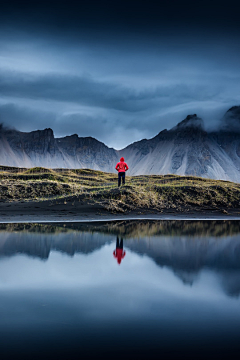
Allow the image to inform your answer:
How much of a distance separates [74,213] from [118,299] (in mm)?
13756

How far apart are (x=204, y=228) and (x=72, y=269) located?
871 centimetres

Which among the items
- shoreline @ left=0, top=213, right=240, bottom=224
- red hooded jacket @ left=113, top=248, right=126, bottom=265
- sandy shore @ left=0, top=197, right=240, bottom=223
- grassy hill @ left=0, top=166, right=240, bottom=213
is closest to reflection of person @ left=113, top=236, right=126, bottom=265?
red hooded jacket @ left=113, top=248, right=126, bottom=265

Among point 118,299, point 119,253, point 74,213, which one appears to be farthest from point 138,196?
point 118,299

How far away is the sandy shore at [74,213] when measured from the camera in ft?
58.3

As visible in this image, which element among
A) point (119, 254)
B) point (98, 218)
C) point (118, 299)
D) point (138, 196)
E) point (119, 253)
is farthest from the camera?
point (138, 196)

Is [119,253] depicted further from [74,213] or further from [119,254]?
[74,213]

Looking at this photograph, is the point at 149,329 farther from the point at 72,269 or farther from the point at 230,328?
the point at 72,269

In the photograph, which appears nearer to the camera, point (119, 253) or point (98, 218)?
point (119, 253)

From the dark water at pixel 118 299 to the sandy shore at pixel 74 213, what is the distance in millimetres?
6358

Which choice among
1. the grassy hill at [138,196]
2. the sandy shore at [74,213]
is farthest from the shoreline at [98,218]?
the grassy hill at [138,196]

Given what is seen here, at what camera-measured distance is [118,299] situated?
600 cm

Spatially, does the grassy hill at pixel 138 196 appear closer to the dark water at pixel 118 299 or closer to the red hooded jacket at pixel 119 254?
the red hooded jacket at pixel 119 254

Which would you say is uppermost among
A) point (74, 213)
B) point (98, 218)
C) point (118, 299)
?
point (74, 213)

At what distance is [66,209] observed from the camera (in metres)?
20.5
